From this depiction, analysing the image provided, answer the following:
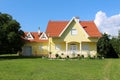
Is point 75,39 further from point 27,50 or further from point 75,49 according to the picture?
point 27,50

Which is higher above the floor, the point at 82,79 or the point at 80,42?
the point at 80,42

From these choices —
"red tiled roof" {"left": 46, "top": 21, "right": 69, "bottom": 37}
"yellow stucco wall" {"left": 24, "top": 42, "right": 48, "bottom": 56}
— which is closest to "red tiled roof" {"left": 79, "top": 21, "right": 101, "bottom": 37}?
"red tiled roof" {"left": 46, "top": 21, "right": 69, "bottom": 37}

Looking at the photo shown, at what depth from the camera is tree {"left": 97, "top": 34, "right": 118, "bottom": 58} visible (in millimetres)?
54562

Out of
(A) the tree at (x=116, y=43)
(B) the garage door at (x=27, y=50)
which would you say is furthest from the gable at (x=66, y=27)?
(B) the garage door at (x=27, y=50)

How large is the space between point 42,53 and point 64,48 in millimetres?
10339

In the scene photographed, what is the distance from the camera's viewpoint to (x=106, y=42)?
55.1 metres

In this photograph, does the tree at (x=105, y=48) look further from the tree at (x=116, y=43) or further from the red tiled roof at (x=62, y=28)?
the red tiled roof at (x=62, y=28)

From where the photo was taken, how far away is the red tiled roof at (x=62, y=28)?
166 feet

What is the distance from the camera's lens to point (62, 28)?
52438 mm

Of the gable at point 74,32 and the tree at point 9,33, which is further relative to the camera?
the gable at point 74,32

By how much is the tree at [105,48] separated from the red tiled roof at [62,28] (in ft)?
13.8

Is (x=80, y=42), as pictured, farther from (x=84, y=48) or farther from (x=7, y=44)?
(x=7, y=44)

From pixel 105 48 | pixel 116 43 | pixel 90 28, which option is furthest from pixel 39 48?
pixel 116 43

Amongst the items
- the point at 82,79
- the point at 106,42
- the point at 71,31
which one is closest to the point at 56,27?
the point at 71,31
